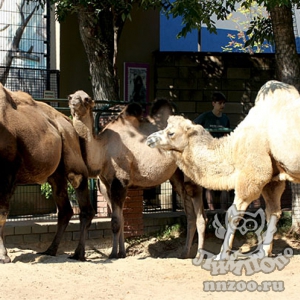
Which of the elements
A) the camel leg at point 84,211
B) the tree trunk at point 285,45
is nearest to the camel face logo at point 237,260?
the camel leg at point 84,211

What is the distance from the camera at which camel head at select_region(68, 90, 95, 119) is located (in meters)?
8.43

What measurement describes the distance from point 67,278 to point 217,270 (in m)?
1.72

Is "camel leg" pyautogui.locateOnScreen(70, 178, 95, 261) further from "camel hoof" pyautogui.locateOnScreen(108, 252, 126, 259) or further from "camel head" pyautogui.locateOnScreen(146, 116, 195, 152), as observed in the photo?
"camel head" pyautogui.locateOnScreen(146, 116, 195, 152)

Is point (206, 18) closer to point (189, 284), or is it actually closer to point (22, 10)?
point (189, 284)

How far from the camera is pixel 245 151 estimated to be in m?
8.13

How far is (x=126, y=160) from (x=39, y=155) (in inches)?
57.3

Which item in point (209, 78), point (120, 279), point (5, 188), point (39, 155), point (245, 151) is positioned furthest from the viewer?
point (209, 78)

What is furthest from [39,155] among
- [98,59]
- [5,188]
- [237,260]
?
[98,59]

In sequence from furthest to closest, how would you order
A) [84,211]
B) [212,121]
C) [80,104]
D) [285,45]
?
[212,121]
[285,45]
[84,211]
[80,104]

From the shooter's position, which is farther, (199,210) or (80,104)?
(199,210)

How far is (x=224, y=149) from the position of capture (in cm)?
827

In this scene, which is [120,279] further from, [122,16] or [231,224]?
[122,16]

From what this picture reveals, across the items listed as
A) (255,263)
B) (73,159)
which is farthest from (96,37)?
(255,263)

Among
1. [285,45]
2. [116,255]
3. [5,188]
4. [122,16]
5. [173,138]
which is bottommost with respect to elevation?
[116,255]
